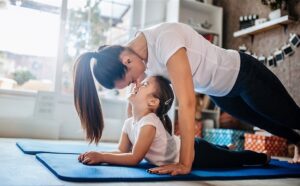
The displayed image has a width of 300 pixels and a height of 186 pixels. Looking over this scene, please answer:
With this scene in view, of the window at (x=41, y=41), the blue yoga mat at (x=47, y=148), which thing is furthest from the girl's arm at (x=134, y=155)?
the window at (x=41, y=41)

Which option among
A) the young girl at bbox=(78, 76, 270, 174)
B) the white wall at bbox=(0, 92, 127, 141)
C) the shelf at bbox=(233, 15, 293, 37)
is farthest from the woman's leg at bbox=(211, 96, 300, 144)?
the white wall at bbox=(0, 92, 127, 141)

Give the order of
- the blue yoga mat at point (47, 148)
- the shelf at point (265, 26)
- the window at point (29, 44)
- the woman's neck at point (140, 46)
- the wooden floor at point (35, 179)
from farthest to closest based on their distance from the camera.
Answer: the window at point (29, 44) < the shelf at point (265, 26) < the blue yoga mat at point (47, 148) < the woman's neck at point (140, 46) < the wooden floor at point (35, 179)

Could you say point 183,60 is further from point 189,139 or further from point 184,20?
point 184,20

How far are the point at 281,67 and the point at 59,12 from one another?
2402mm

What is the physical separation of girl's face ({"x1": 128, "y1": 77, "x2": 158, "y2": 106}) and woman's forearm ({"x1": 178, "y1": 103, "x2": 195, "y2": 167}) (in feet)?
0.77

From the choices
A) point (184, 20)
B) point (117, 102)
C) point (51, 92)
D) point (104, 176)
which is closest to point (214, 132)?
point (117, 102)

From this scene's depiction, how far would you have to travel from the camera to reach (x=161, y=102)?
4.73 ft

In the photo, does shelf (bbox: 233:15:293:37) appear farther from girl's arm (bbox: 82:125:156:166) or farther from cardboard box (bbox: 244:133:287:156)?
girl's arm (bbox: 82:125:156:166)

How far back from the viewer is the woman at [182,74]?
4.02 feet

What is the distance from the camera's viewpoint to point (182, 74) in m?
1.23

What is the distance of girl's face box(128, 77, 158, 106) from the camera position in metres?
1.42

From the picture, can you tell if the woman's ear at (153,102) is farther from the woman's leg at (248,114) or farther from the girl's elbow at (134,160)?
the woman's leg at (248,114)

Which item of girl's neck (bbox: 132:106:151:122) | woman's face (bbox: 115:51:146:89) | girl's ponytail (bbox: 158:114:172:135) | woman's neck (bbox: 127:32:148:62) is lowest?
girl's ponytail (bbox: 158:114:172:135)

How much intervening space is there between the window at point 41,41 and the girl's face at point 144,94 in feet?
6.63
